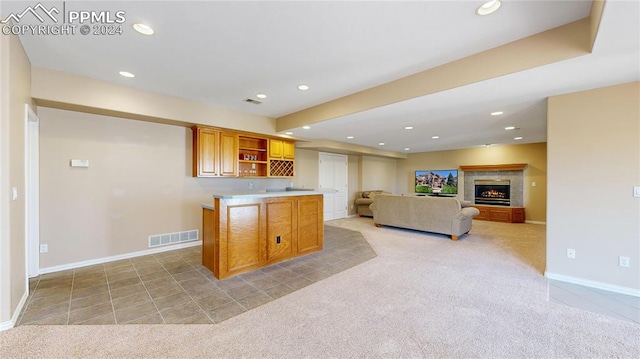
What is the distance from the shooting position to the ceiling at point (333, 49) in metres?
1.93

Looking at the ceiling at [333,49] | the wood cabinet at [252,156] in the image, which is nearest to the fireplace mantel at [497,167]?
the ceiling at [333,49]

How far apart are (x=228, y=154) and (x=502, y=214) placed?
8.14 m

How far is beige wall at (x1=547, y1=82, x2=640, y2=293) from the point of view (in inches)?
110

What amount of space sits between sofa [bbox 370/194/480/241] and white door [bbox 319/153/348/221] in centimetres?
165

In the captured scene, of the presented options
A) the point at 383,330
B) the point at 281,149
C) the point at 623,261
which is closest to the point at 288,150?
the point at 281,149

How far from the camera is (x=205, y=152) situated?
4.62 meters

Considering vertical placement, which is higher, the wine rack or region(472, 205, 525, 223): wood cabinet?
the wine rack

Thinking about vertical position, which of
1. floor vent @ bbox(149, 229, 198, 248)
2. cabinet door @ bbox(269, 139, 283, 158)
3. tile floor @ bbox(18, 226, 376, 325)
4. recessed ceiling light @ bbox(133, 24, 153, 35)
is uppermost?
recessed ceiling light @ bbox(133, 24, 153, 35)

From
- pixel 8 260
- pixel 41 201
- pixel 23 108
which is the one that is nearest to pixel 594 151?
pixel 8 260

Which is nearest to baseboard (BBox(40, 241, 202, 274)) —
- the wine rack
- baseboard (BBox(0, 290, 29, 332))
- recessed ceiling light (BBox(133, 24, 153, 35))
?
baseboard (BBox(0, 290, 29, 332))

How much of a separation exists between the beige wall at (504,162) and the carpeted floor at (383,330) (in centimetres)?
552

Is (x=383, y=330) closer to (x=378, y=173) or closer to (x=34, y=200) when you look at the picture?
(x=34, y=200)

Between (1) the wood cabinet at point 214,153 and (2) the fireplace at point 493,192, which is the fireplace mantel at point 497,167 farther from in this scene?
(1) the wood cabinet at point 214,153

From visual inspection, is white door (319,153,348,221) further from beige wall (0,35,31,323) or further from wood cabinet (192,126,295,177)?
beige wall (0,35,31,323)
